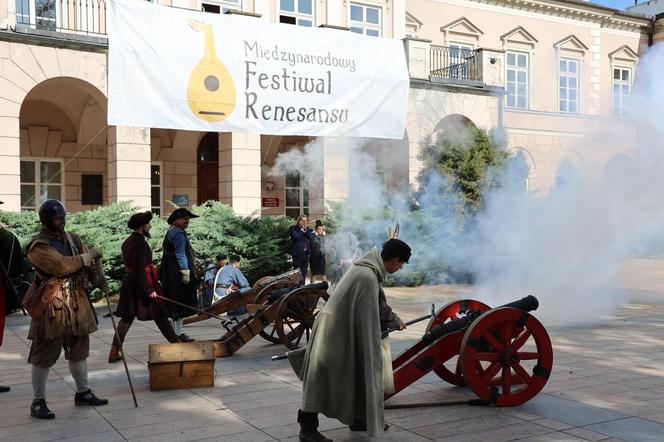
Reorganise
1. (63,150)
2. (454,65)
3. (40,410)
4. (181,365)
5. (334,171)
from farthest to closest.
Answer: (454,65)
(63,150)
(334,171)
(181,365)
(40,410)

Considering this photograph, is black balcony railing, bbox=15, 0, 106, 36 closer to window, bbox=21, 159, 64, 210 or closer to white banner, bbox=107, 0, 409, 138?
white banner, bbox=107, 0, 409, 138

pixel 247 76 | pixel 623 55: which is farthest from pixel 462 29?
pixel 247 76

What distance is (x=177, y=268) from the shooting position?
29.1ft

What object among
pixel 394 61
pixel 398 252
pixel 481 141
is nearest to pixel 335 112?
A: pixel 394 61

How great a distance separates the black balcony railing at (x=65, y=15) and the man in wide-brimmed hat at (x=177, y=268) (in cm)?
859

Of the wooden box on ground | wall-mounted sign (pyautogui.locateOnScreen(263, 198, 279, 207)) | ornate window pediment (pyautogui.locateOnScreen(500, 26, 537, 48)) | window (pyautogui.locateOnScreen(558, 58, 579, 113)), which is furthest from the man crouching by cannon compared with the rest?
ornate window pediment (pyautogui.locateOnScreen(500, 26, 537, 48))

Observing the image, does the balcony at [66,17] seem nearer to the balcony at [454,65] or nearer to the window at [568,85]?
the balcony at [454,65]

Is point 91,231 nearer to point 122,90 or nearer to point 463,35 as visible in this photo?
point 122,90

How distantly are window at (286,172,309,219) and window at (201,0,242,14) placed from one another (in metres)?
5.34

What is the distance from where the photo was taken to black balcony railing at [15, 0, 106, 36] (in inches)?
616

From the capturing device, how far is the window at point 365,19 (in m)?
20.4

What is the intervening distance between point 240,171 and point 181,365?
11354 millimetres

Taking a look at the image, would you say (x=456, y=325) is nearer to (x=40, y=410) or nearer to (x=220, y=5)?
(x=40, y=410)

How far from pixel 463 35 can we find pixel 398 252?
20885mm
